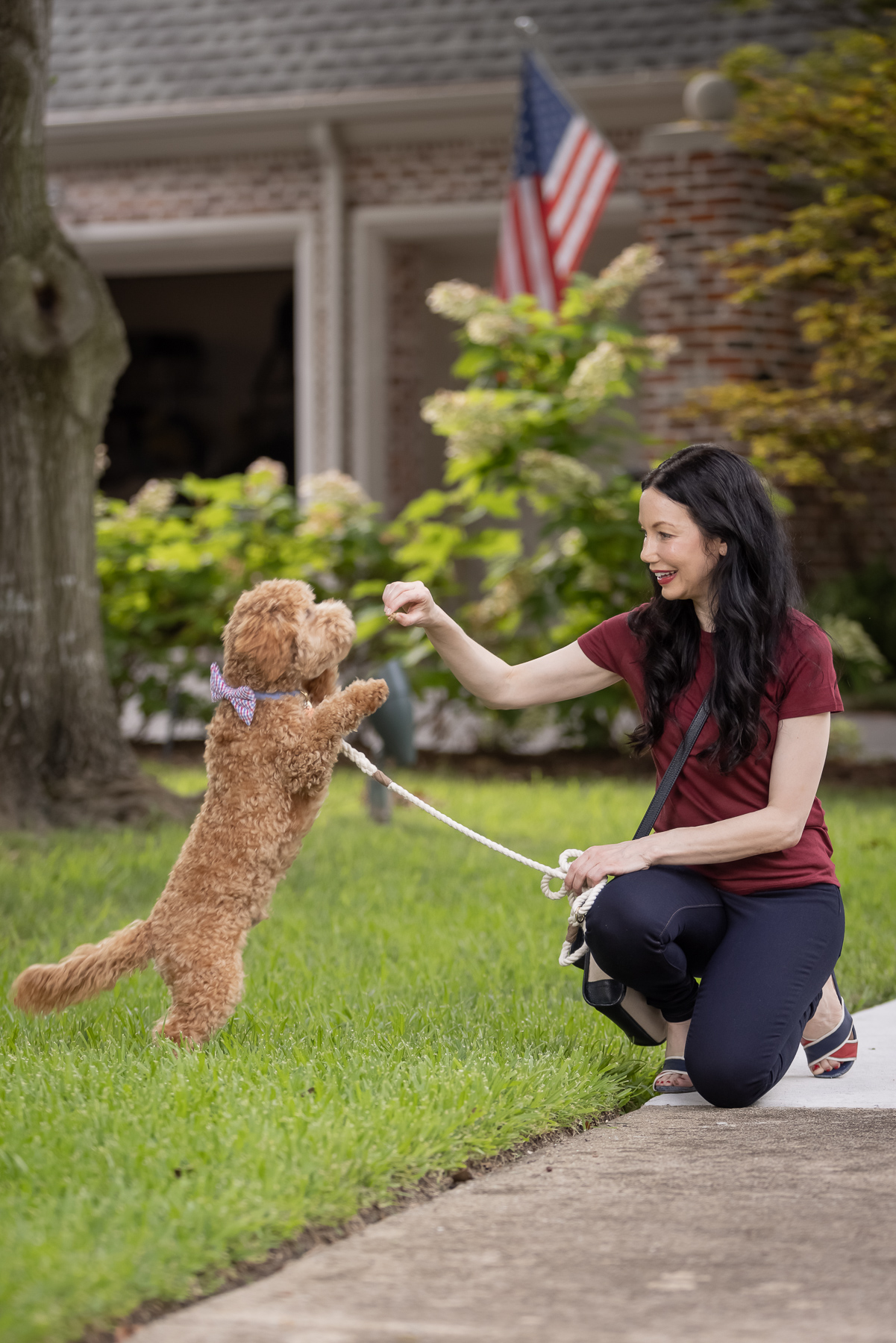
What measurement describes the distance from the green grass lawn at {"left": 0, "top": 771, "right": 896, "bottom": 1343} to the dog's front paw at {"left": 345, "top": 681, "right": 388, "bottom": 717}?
764 mm

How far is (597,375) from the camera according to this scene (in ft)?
28.7

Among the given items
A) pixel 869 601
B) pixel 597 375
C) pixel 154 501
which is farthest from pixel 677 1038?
pixel 869 601

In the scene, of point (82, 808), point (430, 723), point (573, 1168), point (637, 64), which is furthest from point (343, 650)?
point (637, 64)

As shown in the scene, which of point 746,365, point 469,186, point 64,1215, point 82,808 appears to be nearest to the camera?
point 64,1215

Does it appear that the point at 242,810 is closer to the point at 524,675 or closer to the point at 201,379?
the point at 524,675

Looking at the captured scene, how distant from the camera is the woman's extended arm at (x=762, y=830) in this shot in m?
3.54

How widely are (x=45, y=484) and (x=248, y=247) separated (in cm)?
825

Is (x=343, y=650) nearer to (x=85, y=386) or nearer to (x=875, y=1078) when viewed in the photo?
(x=875, y=1078)

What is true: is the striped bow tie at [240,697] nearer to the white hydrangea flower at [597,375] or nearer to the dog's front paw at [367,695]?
the dog's front paw at [367,695]

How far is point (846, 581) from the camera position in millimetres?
12156

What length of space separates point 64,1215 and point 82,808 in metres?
4.57

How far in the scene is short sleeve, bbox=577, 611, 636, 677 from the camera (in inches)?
153

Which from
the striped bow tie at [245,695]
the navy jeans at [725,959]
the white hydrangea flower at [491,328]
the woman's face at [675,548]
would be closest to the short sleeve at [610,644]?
the woman's face at [675,548]

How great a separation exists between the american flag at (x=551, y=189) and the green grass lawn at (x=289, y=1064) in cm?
528
